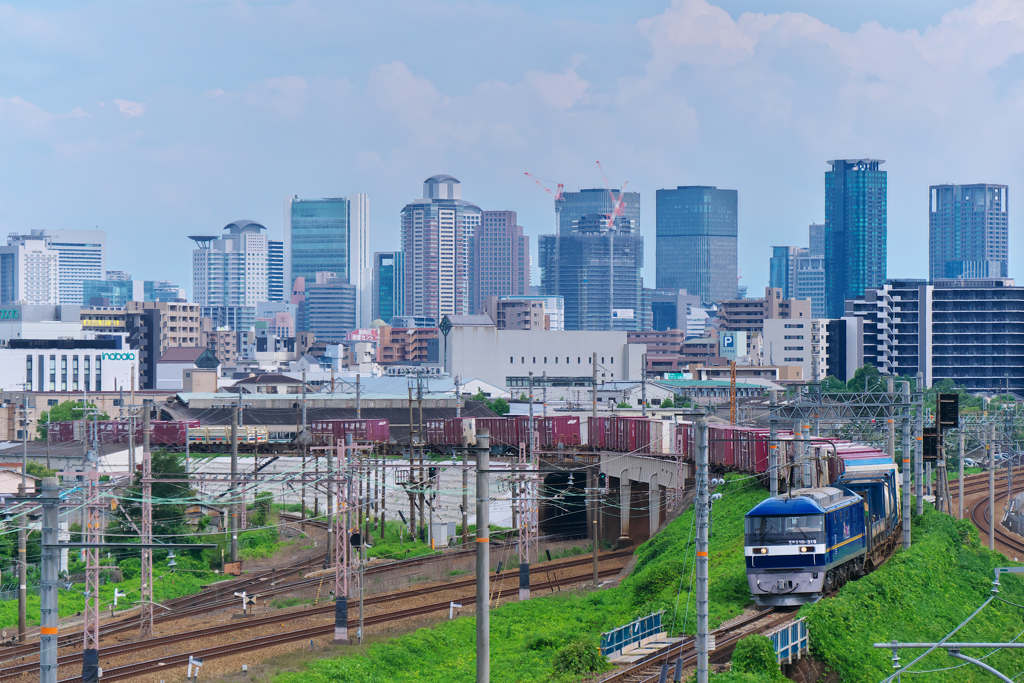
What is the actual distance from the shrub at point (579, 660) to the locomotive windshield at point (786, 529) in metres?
5.51

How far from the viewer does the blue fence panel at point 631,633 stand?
33844mm

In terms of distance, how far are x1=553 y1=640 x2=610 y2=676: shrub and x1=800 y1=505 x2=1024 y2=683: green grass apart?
19.1 ft

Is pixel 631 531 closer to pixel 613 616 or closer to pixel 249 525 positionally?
pixel 249 525

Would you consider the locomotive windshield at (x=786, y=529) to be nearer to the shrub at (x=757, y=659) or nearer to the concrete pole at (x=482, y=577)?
the shrub at (x=757, y=659)

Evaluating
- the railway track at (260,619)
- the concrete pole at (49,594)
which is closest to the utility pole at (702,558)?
the concrete pole at (49,594)

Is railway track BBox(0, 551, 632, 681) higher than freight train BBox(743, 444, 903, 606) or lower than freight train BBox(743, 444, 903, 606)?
lower

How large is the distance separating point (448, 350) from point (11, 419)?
255 feet

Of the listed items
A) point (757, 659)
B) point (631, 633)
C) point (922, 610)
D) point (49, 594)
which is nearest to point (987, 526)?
point (922, 610)

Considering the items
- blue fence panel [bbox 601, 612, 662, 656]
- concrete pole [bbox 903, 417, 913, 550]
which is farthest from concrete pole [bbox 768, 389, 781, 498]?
blue fence panel [bbox 601, 612, 662, 656]

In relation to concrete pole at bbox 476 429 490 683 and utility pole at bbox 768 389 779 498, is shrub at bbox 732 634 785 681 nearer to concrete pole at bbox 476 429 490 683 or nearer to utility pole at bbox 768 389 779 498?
concrete pole at bbox 476 429 490 683

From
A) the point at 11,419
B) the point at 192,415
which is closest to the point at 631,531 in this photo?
the point at 192,415

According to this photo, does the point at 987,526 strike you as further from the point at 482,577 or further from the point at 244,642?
the point at 482,577

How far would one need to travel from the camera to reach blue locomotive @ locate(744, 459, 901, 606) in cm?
3312

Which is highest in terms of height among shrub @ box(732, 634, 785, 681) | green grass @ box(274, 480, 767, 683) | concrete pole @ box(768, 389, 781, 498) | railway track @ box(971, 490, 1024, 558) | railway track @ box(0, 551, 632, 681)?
concrete pole @ box(768, 389, 781, 498)
